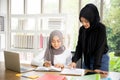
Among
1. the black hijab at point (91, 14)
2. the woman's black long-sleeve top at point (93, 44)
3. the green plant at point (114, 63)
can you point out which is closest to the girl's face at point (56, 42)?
the woman's black long-sleeve top at point (93, 44)

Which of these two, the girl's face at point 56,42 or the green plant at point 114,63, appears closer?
the girl's face at point 56,42

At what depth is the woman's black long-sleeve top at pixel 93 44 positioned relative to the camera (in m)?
2.13

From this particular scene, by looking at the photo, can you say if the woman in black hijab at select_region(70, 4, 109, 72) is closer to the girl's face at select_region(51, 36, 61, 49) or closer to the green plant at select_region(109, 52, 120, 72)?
the girl's face at select_region(51, 36, 61, 49)

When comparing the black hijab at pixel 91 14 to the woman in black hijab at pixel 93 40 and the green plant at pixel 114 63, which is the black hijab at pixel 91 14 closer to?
the woman in black hijab at pixel 93 40

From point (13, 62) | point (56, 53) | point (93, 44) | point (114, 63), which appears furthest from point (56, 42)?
point (114, 63)

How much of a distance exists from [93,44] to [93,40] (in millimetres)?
44

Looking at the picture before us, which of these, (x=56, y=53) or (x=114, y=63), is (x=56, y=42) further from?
(x=114, y=63)

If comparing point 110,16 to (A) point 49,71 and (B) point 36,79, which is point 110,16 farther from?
(B) point 36,79

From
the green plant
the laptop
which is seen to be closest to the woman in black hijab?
the laptop

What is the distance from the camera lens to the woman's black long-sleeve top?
84.0 inches

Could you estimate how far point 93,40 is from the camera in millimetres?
2205

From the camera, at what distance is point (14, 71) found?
79.0 inches

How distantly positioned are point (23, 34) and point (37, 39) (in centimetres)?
33

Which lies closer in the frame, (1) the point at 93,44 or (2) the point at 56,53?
(1) the point at 93,44
